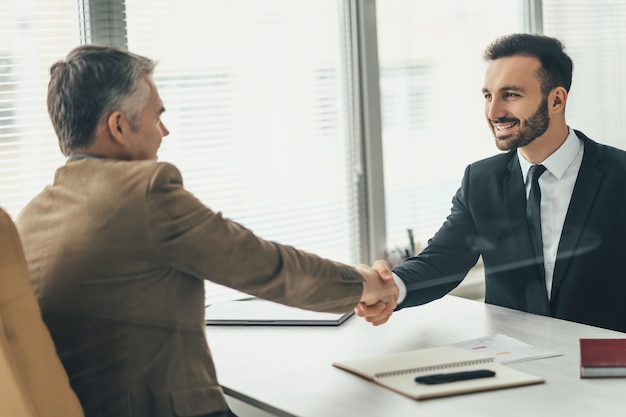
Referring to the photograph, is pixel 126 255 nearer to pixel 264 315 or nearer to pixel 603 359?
pixel 264 315

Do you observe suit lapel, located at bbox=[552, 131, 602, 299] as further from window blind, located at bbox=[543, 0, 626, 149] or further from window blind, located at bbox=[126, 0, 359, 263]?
window blind, located at bbox=[126, 0, 359, 263]

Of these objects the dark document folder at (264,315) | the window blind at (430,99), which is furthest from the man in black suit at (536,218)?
the window blind at (430,99)

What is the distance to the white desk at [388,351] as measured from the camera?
1357 millimetres

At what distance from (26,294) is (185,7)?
1.29m

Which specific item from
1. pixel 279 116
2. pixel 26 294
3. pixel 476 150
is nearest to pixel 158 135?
pixel 26 294

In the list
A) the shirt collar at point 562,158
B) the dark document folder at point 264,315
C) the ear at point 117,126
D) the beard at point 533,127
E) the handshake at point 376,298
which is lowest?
the dark document folder at point 264,315

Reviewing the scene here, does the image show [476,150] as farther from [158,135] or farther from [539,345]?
[158,135]

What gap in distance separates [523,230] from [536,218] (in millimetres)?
50

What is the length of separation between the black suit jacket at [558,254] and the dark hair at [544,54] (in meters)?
0.19

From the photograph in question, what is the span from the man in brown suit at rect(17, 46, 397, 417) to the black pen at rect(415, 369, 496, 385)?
0.95ft

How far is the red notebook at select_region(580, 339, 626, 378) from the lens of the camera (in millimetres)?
1445

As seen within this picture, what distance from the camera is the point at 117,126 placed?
150 cm

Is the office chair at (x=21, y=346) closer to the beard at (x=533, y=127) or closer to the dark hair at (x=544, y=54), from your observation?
the beard at (x=533, y=127)

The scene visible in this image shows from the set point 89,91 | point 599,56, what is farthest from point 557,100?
point 89,91
